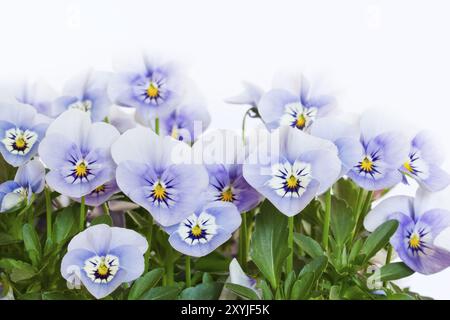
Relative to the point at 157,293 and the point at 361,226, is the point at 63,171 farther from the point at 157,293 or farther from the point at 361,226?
the point at 361,226

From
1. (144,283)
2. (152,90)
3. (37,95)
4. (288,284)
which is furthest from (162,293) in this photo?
(37,95)

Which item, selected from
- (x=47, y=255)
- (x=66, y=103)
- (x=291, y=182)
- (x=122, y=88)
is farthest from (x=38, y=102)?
(x=291, y=182)

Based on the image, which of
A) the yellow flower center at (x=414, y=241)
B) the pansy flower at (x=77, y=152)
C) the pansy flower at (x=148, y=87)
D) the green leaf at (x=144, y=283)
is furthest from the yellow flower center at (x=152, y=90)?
the yellow flower center at (x=414, y=241)

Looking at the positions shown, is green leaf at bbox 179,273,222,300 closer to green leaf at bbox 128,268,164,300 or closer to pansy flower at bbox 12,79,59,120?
green leaf at bbox 128,268,164,300

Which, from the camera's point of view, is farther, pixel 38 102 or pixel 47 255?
pixel 38 102

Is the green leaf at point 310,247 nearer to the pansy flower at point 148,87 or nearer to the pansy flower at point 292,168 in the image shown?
the pansy flower at point 292,168

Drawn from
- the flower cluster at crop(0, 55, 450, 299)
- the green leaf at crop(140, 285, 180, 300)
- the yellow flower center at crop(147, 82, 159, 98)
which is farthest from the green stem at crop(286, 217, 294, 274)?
the yellow flower center at crop(147, 82, 159, 98)
